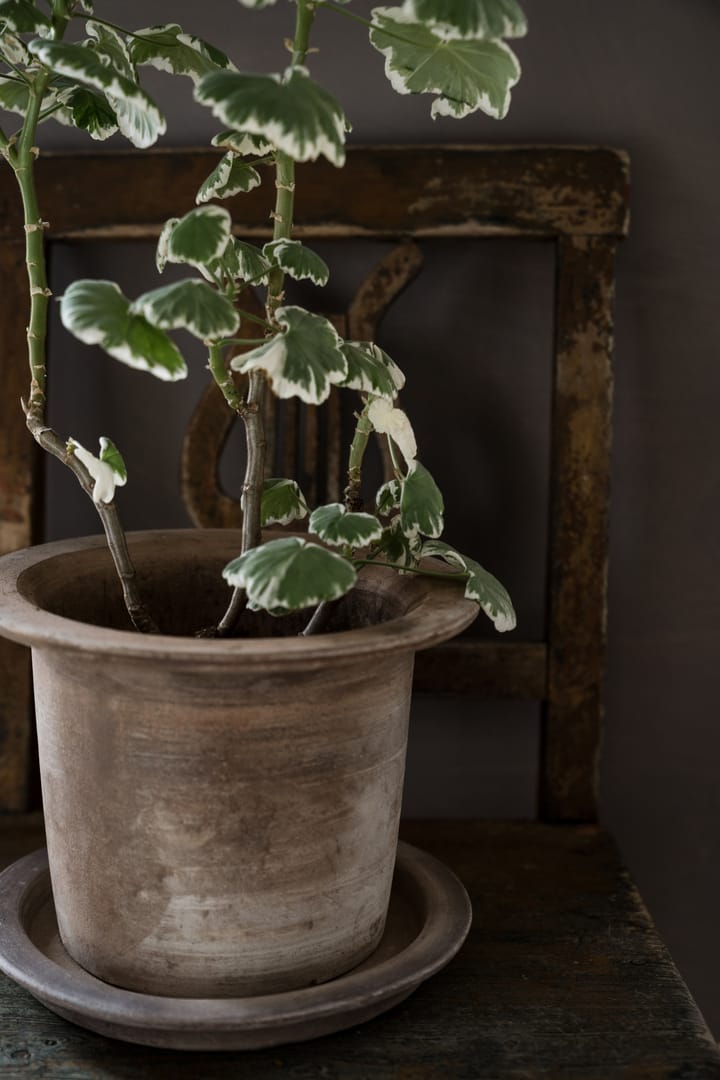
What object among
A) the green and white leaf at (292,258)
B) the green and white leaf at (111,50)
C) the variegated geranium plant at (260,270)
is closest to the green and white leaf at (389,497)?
the variegated geranium plant at (260,270)

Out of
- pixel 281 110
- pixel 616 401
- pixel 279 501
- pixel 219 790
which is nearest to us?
pixel 281 110

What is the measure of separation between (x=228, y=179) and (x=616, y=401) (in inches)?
24.9

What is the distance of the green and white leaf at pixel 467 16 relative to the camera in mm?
772

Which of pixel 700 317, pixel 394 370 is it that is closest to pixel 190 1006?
pixel 394 370

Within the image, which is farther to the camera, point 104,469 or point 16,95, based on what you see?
point 16,95

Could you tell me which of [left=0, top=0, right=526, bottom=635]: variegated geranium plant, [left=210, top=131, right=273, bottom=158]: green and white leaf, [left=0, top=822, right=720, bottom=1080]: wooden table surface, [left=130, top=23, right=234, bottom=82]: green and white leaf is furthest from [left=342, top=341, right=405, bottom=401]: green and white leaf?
[left=0, top=822, right=720, bottom=1080]: wooden table surface

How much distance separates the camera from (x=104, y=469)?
0.92m

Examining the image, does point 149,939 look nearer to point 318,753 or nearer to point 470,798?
point 318,753

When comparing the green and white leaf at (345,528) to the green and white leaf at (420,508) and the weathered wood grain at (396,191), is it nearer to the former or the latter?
the green and white leaf at (420,508)

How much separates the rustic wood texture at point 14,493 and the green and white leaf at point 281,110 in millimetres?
637

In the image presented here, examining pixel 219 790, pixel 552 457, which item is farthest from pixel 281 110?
pixel 552 457

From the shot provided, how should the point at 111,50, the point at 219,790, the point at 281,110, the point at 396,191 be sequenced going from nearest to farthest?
the point at 281,110 < the point at 219,790 < the point at 111,50 < the point at 396,191

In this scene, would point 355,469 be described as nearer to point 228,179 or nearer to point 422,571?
point 422,571

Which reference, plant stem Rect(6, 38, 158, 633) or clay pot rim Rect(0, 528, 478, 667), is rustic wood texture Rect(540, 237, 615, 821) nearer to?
clay pot rim Rect(0, 528, 478, 667)
